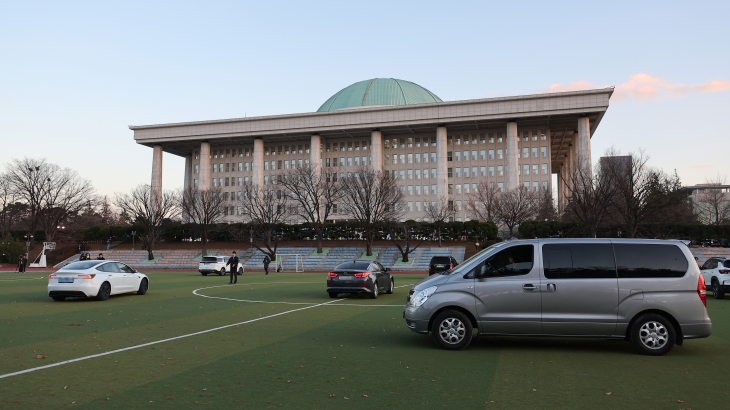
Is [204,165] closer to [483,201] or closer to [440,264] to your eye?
[483,201]

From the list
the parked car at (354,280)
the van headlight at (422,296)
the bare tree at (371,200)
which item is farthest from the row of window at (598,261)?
the bare tree at (371,200)

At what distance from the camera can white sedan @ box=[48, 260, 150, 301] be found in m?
19.2

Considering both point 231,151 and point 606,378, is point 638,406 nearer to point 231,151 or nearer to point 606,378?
point 606,378

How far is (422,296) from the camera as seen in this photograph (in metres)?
10.2

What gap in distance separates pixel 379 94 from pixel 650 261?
117 metres

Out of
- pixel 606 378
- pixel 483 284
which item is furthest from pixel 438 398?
pixel 483 284

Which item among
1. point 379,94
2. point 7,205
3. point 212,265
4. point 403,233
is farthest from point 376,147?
point 212,265

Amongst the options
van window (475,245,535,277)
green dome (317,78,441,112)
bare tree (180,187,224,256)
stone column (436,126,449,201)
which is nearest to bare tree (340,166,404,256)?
bare tree (180,187,224,256)

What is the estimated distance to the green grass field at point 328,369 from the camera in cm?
668

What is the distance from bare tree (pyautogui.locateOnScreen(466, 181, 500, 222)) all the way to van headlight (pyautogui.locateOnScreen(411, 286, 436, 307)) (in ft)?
236

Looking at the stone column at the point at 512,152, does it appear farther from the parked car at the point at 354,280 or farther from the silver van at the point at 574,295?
the silver van at the point at 574,295

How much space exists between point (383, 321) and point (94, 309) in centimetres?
A: 921

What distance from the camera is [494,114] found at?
97.5 m

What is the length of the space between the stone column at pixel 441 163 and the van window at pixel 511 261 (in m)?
91.2
